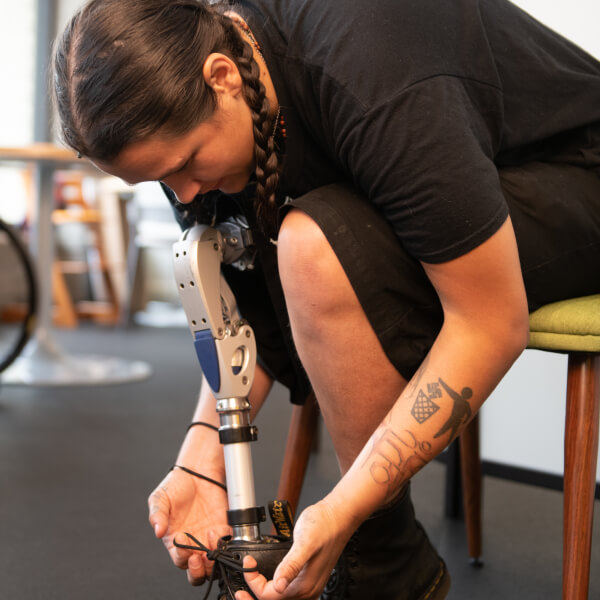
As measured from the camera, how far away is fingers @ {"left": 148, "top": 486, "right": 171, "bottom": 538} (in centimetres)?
72

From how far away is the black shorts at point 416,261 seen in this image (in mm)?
644

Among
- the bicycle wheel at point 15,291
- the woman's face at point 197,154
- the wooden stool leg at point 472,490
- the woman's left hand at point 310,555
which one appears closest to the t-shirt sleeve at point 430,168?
the woman's face at point 197,154

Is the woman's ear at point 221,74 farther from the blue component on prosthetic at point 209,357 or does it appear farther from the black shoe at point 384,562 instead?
the black shoe at point 384,562

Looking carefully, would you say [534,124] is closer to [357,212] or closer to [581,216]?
[581,216]

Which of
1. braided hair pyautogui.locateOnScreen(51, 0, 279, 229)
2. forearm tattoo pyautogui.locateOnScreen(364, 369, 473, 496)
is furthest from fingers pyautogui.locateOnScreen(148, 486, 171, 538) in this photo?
braided hair pyautogui.locateOnScreen(51, 0, 279, 229)

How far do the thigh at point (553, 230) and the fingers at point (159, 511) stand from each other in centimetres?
39

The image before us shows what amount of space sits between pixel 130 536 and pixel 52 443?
0.60 meters

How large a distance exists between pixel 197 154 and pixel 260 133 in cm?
6

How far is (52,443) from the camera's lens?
5.37ft

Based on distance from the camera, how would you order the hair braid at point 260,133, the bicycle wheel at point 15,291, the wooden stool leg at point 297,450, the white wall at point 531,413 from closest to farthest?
the hair braid at point 260,133 < the wooden stool leg at point 297,450 < the white wall at point 531,413 < the bicycle wheel at point 15,291

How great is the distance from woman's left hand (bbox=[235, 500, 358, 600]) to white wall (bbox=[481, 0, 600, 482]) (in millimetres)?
798

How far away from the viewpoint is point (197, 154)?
0.66 meters

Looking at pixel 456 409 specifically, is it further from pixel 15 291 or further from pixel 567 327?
pixel 15 291

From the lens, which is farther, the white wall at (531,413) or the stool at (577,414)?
the white wall at (531,413)
